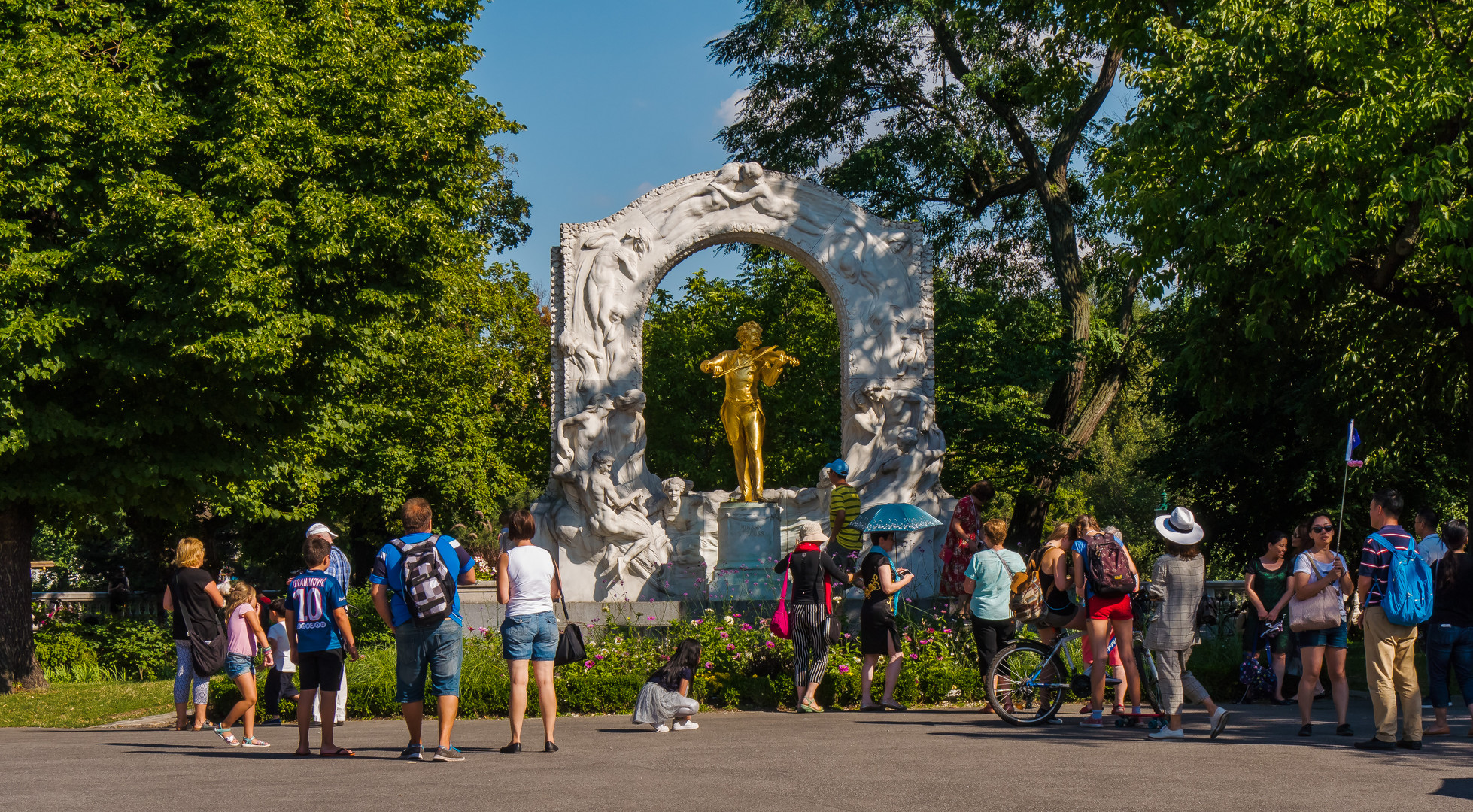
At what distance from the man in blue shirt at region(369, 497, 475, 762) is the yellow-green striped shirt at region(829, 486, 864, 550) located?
5.63m

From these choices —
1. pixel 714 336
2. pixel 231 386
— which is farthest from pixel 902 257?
pixel 714 336

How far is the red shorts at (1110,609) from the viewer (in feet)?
31.7

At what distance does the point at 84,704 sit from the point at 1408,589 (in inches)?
541

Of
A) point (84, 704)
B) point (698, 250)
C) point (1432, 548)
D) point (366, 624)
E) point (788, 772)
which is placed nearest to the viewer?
point (788, 772)

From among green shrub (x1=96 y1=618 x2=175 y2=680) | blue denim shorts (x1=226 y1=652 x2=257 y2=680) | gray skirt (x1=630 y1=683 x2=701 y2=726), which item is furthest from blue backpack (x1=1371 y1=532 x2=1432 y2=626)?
green shrub (x1=96 y1=618 x2=175 y2=680)

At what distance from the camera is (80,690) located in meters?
16.2

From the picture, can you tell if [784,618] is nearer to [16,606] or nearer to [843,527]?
[843,527]

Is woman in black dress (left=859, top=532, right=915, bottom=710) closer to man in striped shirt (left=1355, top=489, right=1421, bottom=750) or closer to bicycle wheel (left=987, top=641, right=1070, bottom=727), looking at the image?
bicycle wheel (left=987, top=641, right=1070, bottom=727)

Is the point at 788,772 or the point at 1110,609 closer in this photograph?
the point at 788,772

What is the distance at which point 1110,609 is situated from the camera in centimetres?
970

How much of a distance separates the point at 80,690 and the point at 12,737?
17.8ft

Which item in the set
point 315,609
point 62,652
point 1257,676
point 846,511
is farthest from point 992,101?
point 315,609

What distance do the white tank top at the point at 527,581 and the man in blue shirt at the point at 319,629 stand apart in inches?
46.1

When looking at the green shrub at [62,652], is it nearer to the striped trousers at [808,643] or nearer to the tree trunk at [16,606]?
the tree trunk at [16,606]
